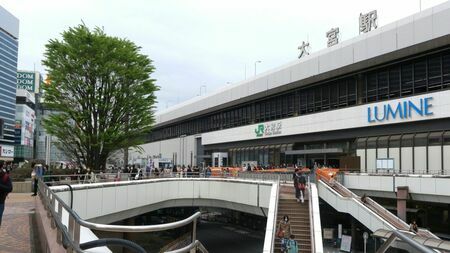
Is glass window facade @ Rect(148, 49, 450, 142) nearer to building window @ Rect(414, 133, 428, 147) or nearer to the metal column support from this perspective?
building window @ Rect(414, 133, 428, 147)

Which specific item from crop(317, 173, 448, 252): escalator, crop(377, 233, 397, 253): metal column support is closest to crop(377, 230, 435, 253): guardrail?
crop(377, 233, 397, 253): metal column support

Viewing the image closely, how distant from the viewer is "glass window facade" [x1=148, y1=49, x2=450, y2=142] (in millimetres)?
32562

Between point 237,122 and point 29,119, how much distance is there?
331ft

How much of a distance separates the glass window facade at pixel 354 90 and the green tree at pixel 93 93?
60.7 ft

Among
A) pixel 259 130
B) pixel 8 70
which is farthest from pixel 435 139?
pixel 8 70

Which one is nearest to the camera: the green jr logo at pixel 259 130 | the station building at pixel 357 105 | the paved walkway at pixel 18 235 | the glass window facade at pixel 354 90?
the paved walkway at pixel 18 235

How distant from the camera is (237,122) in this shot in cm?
6147

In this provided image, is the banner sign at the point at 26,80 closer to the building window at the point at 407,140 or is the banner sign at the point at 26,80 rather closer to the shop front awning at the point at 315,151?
the shop front awning at the point at 315,151

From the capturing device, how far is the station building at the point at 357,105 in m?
31.5

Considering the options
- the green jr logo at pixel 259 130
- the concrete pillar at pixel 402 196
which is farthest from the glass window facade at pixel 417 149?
the green jr logo at pixel 259 130

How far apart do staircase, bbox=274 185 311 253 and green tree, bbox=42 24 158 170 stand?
36.7 feet

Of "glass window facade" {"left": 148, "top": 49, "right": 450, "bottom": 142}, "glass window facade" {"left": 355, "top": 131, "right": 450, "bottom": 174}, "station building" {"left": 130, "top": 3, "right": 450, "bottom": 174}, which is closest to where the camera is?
"glass window facade" {"left": 355, "top": 131, "right": 450, "bottom": 174}

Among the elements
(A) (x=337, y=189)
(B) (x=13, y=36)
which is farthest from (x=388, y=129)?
(B) (x=13, y=36)

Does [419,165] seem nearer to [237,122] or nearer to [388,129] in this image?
[388,129]
